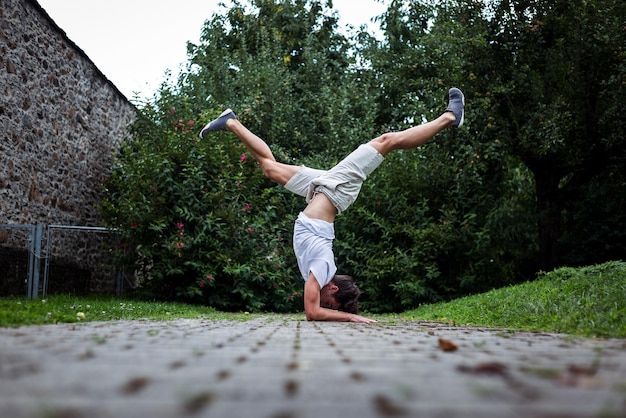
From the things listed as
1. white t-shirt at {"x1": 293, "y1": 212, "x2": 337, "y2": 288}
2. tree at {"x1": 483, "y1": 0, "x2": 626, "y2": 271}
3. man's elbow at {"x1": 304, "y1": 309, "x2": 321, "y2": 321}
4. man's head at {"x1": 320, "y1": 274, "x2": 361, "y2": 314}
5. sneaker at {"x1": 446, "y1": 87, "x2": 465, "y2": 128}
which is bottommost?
man's elbow at {"x1": 304, "y1": 309, "x2": 321, "y2": 321}

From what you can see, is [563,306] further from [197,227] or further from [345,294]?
[197,227]

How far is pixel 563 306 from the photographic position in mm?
5727

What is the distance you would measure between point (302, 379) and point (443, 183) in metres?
10.5

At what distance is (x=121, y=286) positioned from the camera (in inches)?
443

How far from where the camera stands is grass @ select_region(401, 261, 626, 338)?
4.23 meters

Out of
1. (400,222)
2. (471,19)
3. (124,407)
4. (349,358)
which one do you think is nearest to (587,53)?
(471,19)

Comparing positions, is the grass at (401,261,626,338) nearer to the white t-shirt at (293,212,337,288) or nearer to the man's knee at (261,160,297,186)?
the white t-shirt at (293,212,337,288)

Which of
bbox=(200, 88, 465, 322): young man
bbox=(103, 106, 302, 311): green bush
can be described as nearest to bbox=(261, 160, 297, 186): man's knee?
bbox=(200, 88, 465, 322): young man

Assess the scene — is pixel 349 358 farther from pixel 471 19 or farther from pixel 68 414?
pixel 471 19

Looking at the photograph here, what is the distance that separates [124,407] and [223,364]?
705 mm

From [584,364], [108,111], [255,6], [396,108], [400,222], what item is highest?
[255,6]

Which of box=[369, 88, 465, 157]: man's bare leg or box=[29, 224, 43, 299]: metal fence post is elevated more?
box=[369, 88, 465, 157]: man's bare leg

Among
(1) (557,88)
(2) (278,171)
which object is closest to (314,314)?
(2) (278,171)

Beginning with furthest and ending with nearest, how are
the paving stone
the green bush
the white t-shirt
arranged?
the green bush < the white t-shirt < the paving stone
